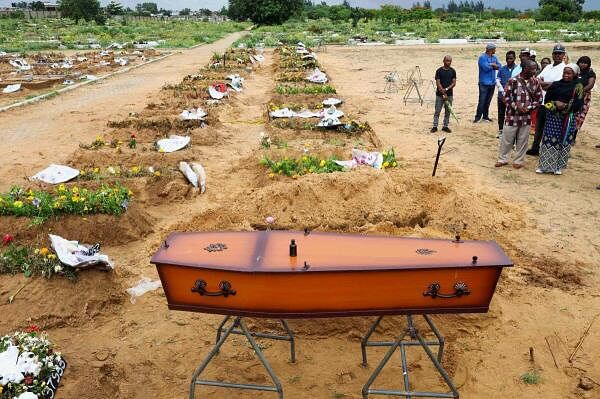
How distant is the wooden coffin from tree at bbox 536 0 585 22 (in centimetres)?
6673

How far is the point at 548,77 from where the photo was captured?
8359mm

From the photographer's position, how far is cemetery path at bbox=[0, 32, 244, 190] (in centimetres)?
855

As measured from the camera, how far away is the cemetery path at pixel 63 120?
855 cm

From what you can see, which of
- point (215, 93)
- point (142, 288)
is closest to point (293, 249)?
point (142, 288)

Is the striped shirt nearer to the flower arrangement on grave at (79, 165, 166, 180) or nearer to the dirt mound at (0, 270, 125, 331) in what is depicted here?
the flower arrangement on grave at (79, 165, 166, 180)

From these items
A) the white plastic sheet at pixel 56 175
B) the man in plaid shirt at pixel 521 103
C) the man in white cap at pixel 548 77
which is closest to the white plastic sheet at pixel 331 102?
the man in white cap at pixel 548 77

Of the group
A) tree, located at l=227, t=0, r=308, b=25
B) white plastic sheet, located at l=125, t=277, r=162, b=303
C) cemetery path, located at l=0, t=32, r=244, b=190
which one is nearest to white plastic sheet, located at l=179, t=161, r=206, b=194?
white plastic sheet, located at l=125, t=277, r=162, b=303

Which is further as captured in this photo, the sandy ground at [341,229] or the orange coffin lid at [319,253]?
the sandy ground at [341,229]

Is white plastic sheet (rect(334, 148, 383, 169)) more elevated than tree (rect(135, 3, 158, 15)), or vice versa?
→ tree (rect(135, 3, 158, 15))

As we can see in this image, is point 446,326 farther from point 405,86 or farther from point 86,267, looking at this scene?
point 405,86

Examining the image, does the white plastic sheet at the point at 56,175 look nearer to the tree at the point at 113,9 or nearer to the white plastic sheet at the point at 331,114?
the white plastic sheet at the point at 331,114

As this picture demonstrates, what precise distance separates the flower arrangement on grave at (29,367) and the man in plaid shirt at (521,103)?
687 cm

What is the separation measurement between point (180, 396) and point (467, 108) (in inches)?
437

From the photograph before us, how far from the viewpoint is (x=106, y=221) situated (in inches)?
222
